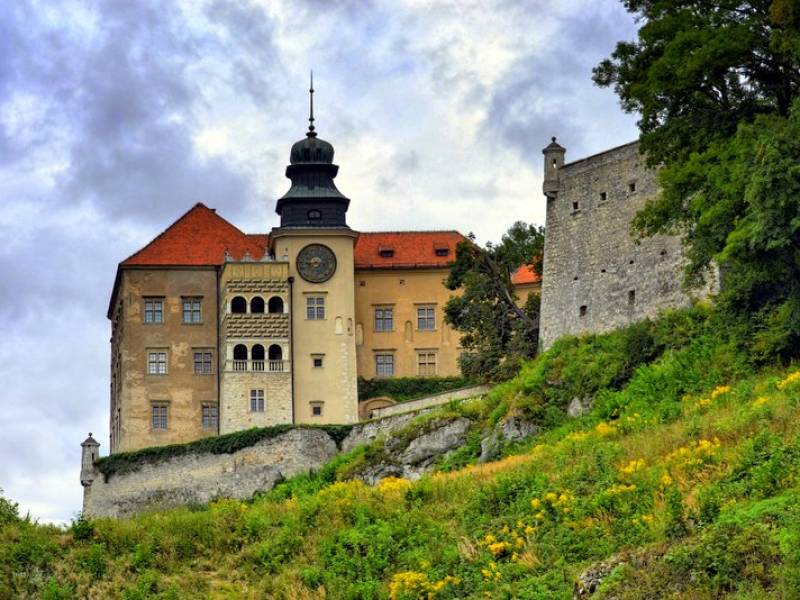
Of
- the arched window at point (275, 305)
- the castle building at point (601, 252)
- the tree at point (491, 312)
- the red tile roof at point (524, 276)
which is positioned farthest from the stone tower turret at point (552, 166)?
the arched window at point (275, 305)

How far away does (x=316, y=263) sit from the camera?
6506 centimetres

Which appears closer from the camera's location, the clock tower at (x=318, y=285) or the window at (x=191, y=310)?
the clock tower at (x=318, y=285)

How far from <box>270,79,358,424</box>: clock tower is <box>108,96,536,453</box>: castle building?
4cm

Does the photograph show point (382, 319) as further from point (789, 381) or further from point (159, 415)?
point (789, 381)

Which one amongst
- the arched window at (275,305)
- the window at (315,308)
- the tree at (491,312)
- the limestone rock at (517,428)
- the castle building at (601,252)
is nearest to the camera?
the limestone rock at (517,428)

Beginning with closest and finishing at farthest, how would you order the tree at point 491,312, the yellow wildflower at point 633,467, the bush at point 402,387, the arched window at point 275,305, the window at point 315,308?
the yellow wildflower at point 633,467, the tree at point 491,312, the arched window at point 275,305, the window at point 315,308, the bush at point 402,387

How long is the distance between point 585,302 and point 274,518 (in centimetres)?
1897

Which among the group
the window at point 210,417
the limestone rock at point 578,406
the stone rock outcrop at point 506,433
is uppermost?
the window at point 210,417

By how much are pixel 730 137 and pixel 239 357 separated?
2763 centimetres

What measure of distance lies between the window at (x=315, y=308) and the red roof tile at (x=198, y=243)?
144 inches

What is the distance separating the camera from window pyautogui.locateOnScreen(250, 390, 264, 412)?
62344mm

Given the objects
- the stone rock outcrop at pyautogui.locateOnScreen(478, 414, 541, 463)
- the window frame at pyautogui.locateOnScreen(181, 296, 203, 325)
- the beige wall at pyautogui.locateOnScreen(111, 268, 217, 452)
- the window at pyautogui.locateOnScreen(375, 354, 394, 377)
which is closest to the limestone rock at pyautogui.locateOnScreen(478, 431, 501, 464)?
the stone rock outcrop at pyautogui.locateOnScreen(478, 414, 541, 463)

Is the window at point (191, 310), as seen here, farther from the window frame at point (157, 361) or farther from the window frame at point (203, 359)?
the window frame at point (157, 361)

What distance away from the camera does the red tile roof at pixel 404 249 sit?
6862 cm
